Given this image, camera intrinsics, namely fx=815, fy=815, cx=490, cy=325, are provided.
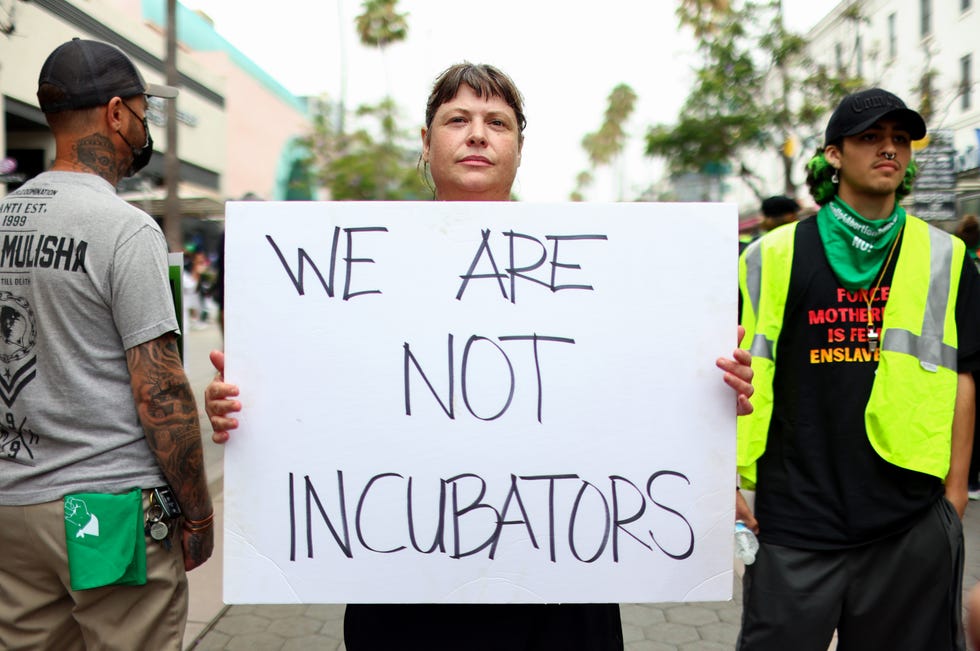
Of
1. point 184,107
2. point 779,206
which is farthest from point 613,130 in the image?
point 779,206

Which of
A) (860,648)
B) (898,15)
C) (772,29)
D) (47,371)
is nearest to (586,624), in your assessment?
(860,648)

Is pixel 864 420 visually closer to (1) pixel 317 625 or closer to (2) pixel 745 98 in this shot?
(1) pixel 317 625

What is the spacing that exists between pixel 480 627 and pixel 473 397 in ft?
1.57

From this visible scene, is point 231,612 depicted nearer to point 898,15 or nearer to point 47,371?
point 47,371

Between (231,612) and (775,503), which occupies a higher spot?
(775,503)

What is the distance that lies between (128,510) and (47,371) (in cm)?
36

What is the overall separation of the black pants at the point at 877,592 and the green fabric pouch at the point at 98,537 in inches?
63.8

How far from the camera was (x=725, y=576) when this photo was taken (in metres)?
1.63

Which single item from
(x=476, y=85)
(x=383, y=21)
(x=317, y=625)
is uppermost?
(x=383, y=21)

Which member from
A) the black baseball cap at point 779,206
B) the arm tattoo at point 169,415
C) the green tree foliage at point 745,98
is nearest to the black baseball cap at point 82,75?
the arm tattoo at point 169,415

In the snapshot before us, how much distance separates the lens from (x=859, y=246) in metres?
2.18

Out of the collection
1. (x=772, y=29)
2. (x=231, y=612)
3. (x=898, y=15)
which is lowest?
(x=231, y=612)

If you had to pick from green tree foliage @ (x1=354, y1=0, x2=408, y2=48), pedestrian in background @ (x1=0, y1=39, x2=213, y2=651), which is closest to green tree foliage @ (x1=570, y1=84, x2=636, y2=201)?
green tree foliage @ (x1=354, y1=0, x2=408, y2=48)

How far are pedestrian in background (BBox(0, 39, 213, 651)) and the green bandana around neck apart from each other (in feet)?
5.57
